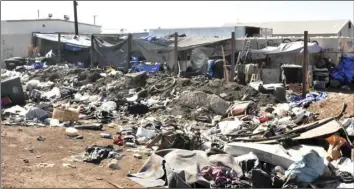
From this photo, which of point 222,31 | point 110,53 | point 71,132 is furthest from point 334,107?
point 222,31

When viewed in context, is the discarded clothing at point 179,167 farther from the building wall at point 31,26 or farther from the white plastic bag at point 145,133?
the building wall at point 31,26

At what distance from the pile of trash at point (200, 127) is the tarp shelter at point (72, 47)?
747 centimetres

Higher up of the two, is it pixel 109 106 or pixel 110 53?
pixel 110 53

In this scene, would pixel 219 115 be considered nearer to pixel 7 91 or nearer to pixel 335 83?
pixel 7 91

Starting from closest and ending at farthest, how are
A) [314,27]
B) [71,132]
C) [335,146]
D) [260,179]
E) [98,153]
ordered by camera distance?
[260,179], [335,146], [98,153], [71,132], [314,27]

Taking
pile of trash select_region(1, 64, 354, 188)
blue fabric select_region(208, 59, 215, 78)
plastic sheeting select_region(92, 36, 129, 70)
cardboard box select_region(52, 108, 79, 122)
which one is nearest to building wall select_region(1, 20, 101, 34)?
plastic sheeting select_region(92, 36, 129, 70)

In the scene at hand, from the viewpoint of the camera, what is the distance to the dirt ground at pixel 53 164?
19.6 feet

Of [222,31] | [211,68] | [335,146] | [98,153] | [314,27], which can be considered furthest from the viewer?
[314,27]

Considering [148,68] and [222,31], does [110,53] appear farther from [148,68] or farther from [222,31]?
[222,31]

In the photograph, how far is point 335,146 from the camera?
685 cm

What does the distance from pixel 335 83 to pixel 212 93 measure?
309 inches

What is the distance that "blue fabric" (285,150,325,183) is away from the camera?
19.5ft

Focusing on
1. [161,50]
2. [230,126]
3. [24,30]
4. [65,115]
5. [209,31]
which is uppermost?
[209,31]

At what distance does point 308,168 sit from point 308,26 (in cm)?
4140
